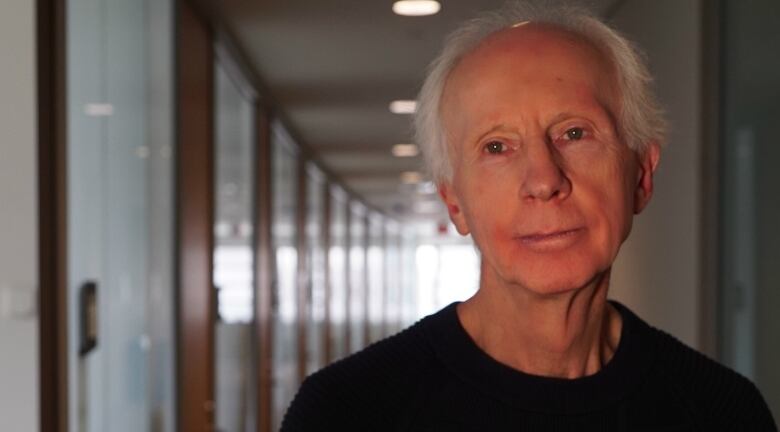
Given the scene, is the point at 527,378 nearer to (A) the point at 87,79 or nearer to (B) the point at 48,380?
(B) the point at 48,380

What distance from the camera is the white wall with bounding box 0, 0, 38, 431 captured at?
2285mm

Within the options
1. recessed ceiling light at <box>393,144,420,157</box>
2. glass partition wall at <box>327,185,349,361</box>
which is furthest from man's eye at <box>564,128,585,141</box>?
glass partition wall at <box>327,185,349,361</box>

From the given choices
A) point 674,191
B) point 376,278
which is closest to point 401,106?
point 674,191

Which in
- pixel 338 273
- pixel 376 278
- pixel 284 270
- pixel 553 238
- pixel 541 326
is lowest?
pixel 376 278

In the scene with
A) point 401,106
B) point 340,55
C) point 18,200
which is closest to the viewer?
point 18,200

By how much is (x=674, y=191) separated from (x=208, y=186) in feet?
7.21

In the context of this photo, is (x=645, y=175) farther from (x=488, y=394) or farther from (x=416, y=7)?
(x=416, y=7)

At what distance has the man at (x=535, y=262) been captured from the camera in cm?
138

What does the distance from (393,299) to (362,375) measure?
22219mm

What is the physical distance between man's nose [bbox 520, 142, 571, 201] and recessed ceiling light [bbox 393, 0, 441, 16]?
3.23 metres

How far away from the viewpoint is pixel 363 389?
1.41 m

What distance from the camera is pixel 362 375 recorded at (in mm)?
1430

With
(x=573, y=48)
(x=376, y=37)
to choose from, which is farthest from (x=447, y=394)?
(x=376, y=37)

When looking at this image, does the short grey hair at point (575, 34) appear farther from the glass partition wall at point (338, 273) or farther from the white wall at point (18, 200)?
the glass partition wall at point (338, 273)
